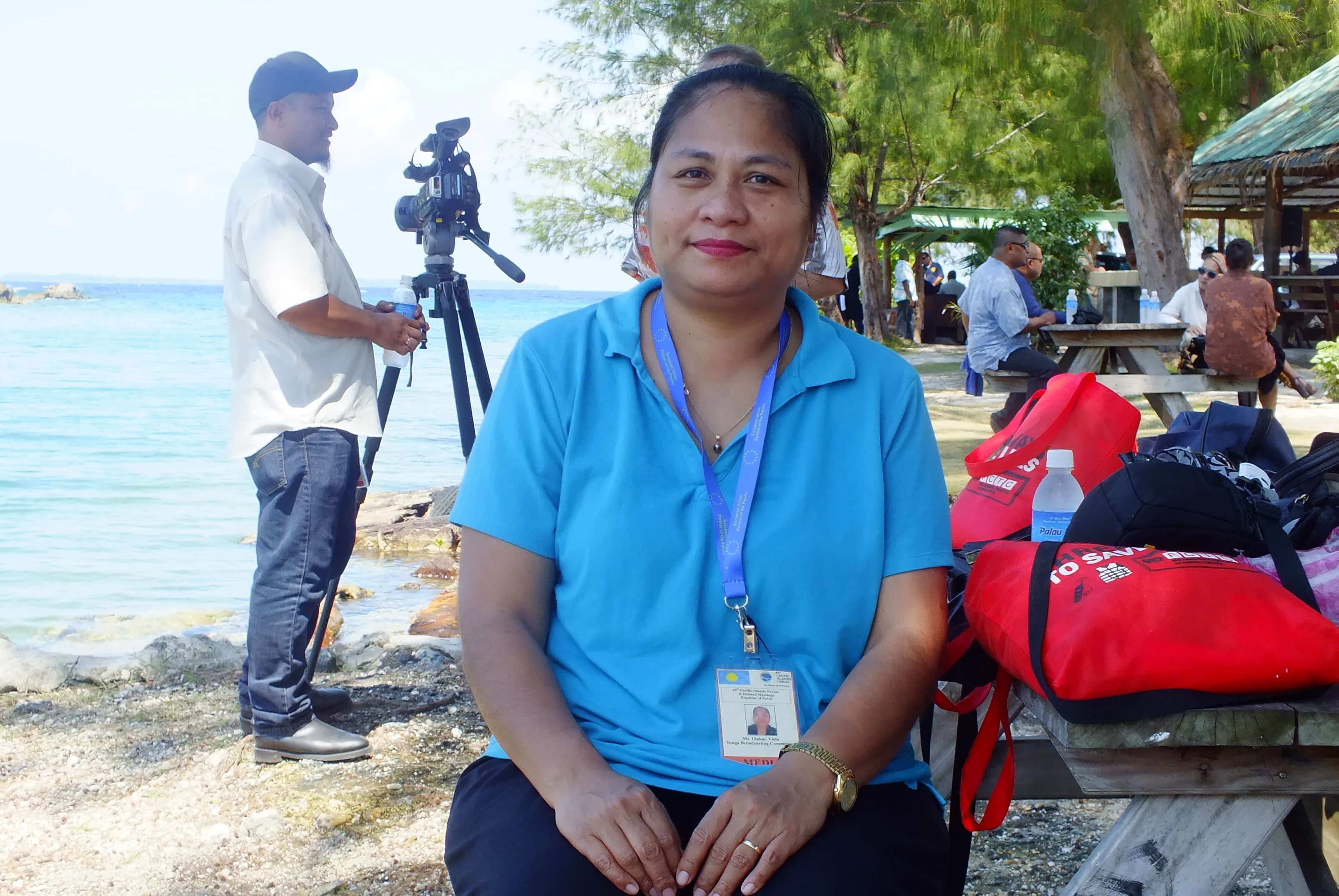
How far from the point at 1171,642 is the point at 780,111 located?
909mm

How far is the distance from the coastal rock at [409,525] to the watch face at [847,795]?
5.53 m

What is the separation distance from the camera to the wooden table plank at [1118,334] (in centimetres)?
741

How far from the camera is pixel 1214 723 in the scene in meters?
1.37

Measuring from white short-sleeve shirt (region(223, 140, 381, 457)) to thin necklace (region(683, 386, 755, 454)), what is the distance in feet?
5.09

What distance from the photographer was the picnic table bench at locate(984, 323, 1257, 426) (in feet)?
24.0

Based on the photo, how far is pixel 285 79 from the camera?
312cm

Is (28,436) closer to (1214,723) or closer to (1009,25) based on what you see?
(1009,25)

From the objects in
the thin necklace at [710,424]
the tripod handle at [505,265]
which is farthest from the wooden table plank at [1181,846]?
the tripod handle at [505,265]

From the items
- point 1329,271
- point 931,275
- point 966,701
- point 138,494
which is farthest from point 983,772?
point 931,275

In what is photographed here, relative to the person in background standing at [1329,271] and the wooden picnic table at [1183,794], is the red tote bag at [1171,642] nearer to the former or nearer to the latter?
the wooden picnic table at [1183,794]

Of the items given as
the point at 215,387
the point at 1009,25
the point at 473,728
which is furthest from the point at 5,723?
the point at 215,387

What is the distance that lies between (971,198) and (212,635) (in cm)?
2695

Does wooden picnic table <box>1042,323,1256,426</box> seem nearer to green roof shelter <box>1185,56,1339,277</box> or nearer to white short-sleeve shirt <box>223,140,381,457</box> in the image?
green roof shelter <box>1185,56,1339,277</box>

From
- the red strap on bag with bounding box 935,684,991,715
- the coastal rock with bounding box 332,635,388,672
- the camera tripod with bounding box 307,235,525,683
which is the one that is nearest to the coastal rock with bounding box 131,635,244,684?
the coastal rock with bounding box 332,635,388,672
